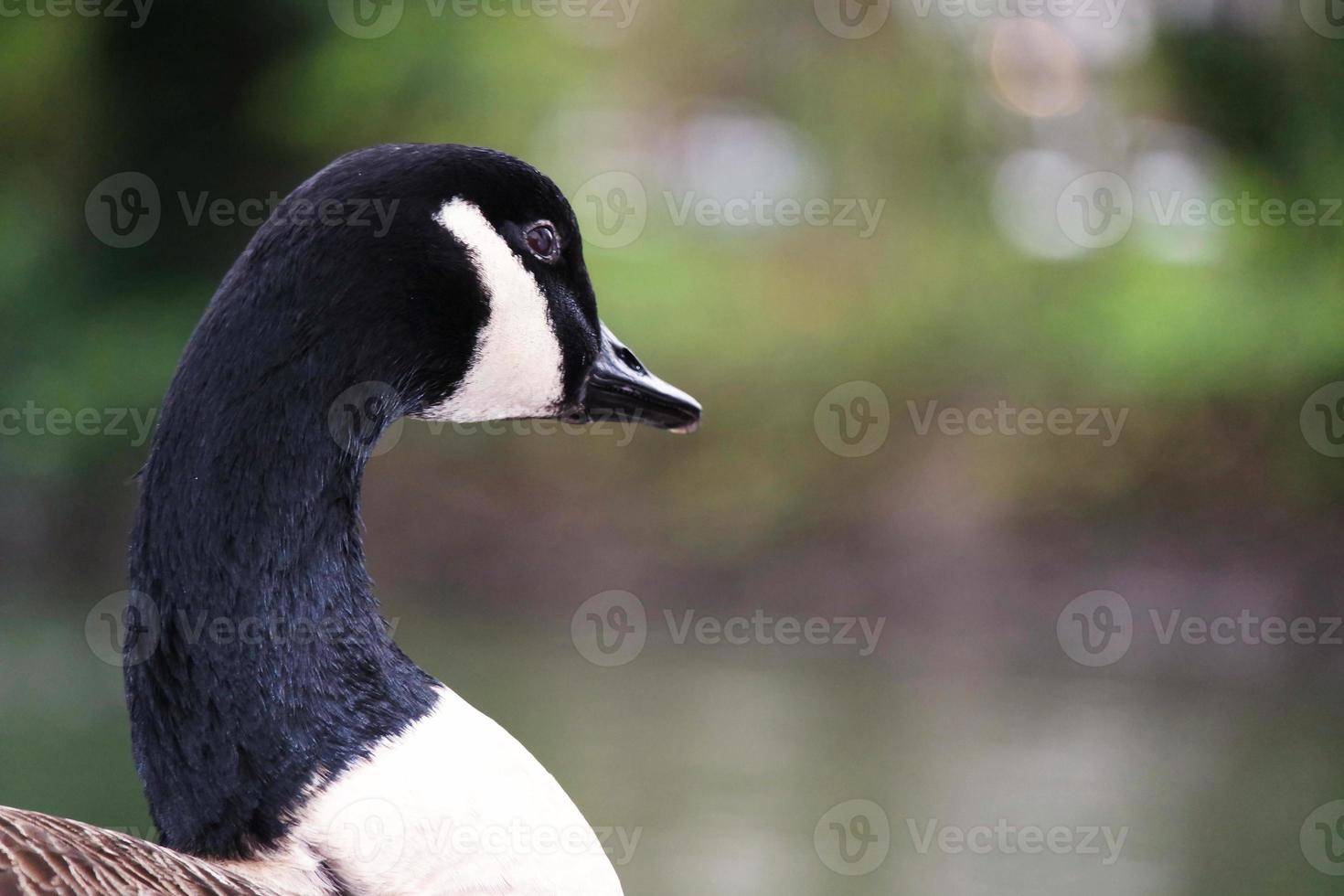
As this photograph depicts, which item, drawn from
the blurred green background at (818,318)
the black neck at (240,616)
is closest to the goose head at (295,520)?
the black neck at (240,616)

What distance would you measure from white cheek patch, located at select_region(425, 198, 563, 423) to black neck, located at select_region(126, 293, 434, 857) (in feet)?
0.50

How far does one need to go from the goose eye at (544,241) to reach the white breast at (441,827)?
0.39m

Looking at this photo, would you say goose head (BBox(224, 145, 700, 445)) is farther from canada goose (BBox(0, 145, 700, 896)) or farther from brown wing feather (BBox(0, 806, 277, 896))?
brown wing feather (BBox(0, 806, 277, 896))

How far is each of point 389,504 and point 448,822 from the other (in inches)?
175

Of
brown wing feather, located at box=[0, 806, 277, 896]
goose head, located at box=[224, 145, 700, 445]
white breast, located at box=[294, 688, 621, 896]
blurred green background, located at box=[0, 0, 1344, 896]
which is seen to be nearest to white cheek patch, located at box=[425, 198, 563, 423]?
goose head, located at box=[224, 145, 700, 445]

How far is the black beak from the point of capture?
4.02 ft

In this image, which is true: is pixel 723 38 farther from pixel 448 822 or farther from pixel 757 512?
pixel 448 822

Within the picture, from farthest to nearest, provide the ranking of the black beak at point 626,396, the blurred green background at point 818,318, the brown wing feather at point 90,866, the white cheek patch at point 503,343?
the blurred green background at point 818,318, the black beak at point 626,396, the white cheek patch at point 503,343, the brown wing feather at point 90,866

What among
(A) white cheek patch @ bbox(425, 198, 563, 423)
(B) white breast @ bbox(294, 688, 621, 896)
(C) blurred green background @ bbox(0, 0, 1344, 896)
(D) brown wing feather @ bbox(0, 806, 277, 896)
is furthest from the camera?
(C) blurred green background @ bbox(0, 0, 1344, 896)

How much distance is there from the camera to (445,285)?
106cm

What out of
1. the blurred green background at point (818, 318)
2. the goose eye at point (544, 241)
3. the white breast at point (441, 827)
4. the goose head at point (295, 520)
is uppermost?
the blurred green background at point (818, 318)

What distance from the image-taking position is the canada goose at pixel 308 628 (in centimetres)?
92

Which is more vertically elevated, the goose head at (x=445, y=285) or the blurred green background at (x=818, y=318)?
the blurred green background at (x=818, y=318)

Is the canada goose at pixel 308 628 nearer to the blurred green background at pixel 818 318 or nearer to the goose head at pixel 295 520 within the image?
the goose head at pixel 295 520
